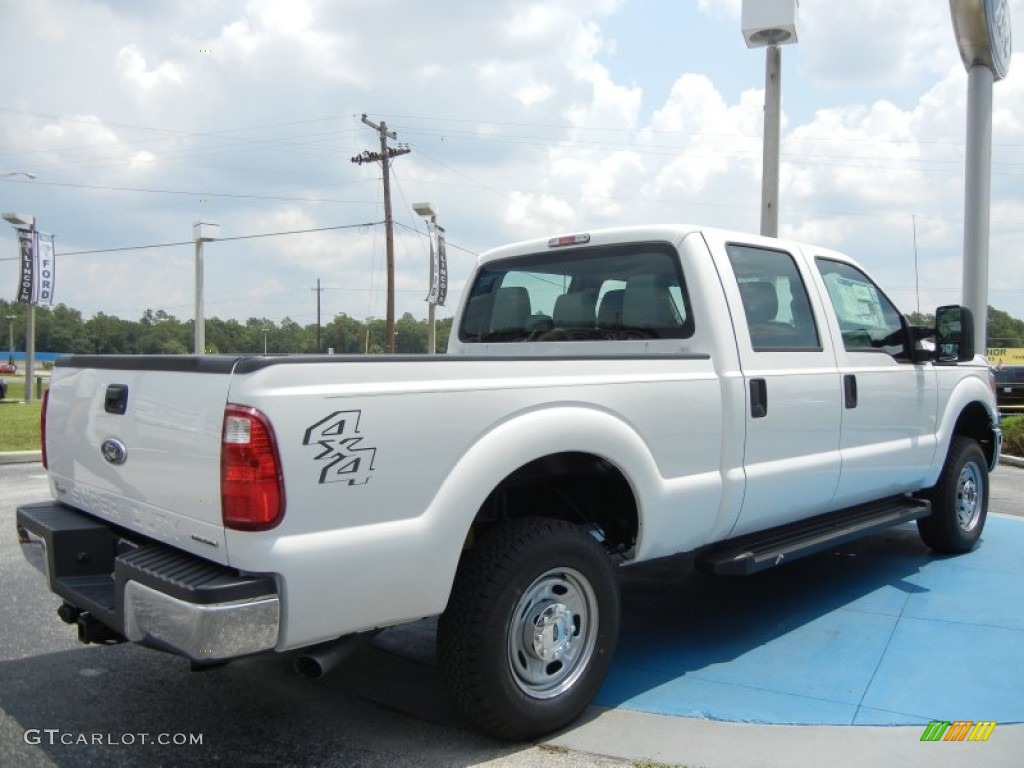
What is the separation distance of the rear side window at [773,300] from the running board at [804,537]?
3.19 ft

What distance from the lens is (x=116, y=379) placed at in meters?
3.23

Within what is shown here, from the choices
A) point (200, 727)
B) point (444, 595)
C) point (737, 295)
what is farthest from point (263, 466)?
point (737, 295)

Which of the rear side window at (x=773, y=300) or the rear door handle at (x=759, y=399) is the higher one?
the rear side window at (x=773, y=300)

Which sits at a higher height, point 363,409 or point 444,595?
point 363,409

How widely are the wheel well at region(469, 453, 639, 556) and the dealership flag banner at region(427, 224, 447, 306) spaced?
70.0ft

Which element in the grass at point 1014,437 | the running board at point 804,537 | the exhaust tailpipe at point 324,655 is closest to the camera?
the exhaust tailpipe at point 324,655

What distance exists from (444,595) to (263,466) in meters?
0.80

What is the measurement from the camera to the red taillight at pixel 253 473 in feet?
8.32

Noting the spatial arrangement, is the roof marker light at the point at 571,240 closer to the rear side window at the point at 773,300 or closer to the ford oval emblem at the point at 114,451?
the rear side window at the point at 773,300

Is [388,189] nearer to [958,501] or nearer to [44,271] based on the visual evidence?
[44,271]

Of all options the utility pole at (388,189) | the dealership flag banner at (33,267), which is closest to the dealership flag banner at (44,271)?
the dealership flag banner at (33,267)

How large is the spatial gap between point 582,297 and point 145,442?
2456 millimetres

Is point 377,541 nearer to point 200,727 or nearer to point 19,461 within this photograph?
point 200,727

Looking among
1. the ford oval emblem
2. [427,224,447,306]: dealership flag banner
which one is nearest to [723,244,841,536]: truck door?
the ford oval emblem
